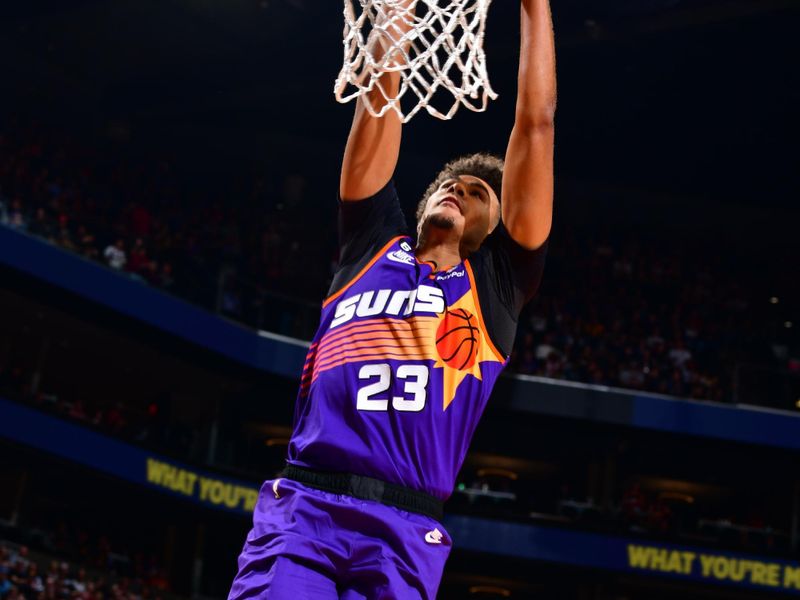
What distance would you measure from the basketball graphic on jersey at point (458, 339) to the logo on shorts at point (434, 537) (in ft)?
1.62

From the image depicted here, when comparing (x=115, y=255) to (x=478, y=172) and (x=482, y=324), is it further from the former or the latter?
Answer: (x=482, y=324)

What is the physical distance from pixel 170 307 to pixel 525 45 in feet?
56.0

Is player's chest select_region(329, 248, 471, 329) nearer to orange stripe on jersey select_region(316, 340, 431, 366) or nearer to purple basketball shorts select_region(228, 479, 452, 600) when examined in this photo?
orange stripe on jersey select_region(316, 340, 431, 366)

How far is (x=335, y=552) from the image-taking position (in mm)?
3041

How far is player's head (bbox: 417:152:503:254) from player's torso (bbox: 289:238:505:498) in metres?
0.17

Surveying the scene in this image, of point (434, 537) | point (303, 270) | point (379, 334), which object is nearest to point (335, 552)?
point (434, 537)

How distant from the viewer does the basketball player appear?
121 inches

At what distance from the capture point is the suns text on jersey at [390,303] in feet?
11.1

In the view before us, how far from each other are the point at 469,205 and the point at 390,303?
20.5 inches

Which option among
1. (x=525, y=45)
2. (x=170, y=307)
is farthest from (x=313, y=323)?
(x=525, y=45)

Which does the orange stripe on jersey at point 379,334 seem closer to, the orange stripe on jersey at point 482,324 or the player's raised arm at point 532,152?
the orange stripe on jersey at point 482,324

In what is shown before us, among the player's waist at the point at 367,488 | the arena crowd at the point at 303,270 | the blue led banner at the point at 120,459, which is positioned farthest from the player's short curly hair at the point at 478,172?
the arena crowd at the point at 303,270

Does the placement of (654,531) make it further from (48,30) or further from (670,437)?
(48,30)

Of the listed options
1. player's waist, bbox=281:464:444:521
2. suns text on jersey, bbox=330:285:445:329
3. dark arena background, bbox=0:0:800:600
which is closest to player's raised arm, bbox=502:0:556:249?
suns text on jersey, bbox=330:285:445:329
